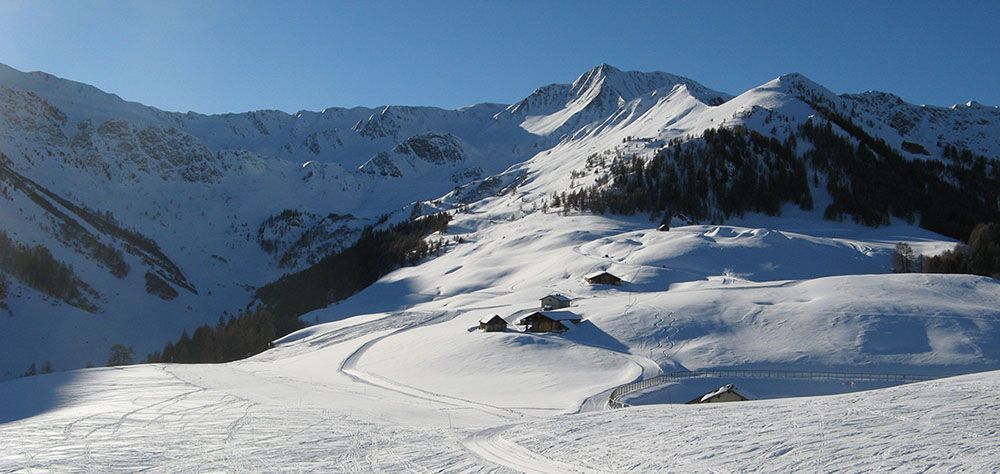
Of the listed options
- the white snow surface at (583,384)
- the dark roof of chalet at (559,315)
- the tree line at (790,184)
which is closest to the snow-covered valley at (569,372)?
the white snow surface at (583,384)

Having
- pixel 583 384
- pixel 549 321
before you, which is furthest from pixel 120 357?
pixel 583 384

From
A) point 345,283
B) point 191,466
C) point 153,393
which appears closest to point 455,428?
→ point 191,466

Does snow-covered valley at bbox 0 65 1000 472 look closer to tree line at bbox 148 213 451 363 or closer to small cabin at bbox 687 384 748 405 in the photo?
small cabin at bbox 687 384 748 405

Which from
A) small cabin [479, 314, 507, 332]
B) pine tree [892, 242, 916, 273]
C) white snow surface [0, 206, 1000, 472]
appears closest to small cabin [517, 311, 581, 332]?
white snow surface [0, 206, 1000, 472]

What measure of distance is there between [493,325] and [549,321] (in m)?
5.33

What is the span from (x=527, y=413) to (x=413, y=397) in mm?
10314

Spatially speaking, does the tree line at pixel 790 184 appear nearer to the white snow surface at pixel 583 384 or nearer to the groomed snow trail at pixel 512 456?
the white snow surface at pixel 583 384

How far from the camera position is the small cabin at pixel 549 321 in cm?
6700

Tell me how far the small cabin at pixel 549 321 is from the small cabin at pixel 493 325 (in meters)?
2.17

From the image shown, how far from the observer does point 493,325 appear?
68.6 meters

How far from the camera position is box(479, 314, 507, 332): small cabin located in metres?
68.5

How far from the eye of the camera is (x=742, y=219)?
166000 mm

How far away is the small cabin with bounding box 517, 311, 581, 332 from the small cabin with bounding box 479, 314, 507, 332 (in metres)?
2.17

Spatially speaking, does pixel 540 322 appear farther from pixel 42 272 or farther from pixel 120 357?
pixel 42 272
